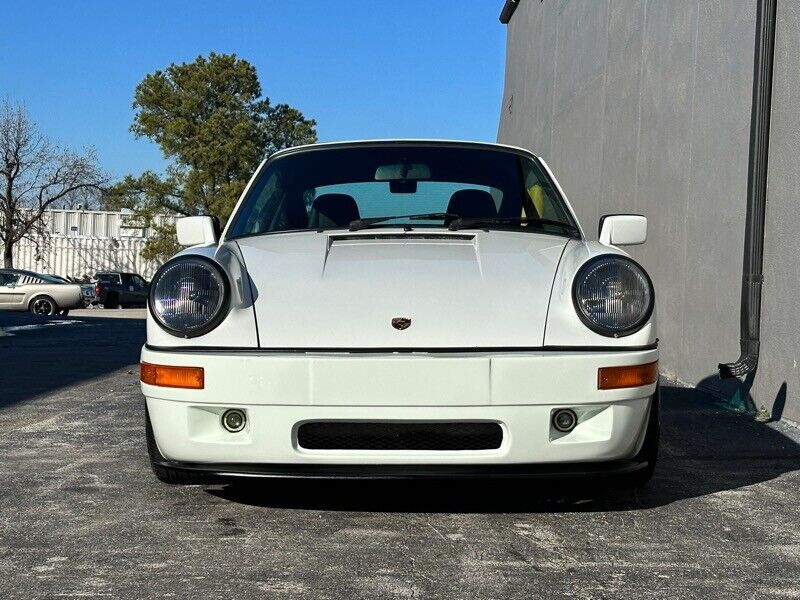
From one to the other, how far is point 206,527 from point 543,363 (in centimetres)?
123

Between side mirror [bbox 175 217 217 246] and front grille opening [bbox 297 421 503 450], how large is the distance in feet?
4.19

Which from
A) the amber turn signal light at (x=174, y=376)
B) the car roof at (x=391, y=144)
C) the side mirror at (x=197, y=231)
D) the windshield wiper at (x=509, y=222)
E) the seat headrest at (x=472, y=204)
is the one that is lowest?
Answer: the amber turn signal light at (x=174, y=376)

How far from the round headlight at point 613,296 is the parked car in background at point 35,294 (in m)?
24.6

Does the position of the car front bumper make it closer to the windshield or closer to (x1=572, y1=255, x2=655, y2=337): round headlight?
(x1=572, y1=255, x2=655, y2=337): round headlight

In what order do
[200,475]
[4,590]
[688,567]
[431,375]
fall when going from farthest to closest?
[200,475] → [431,375] → [688,567] → [4,590]

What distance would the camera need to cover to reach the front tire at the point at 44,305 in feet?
86.4

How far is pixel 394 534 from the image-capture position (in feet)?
11.0

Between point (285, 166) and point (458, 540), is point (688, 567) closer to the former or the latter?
point (458, 540)

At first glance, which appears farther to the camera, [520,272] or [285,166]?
[285,166]

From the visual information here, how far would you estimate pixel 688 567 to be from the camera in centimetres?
303

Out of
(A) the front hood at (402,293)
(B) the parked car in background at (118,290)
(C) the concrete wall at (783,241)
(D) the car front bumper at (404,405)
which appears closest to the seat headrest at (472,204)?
(A) the front hood at (402,293)

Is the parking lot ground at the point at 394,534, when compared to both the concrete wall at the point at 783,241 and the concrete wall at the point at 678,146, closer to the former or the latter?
the concrete wall at the point at 783,241

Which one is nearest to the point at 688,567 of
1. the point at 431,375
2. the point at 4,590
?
the point at 431,375

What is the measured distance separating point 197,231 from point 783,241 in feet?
11.3
